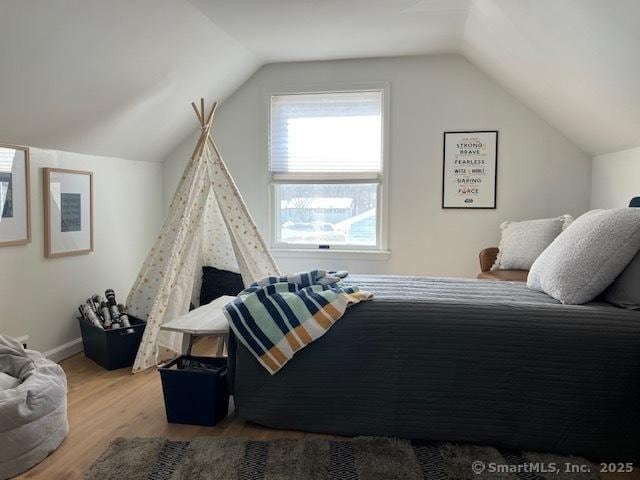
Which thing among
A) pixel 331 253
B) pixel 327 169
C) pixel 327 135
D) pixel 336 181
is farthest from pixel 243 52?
pixel 331 253

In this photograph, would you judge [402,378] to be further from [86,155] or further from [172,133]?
[172,133]

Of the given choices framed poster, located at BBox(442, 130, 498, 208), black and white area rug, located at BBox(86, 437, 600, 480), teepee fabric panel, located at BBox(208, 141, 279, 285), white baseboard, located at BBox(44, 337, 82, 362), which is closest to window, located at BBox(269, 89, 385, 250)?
framed poster, located at BBox(442, 130, 498, 208)

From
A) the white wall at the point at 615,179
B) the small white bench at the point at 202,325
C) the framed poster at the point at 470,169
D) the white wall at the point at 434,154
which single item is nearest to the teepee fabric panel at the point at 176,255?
the small white bench at the point at 202,325

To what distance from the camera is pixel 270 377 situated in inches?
93.4

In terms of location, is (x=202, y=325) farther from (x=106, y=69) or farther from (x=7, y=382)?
(x=106, y=69)

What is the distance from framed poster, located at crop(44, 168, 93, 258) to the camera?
10.7 feet

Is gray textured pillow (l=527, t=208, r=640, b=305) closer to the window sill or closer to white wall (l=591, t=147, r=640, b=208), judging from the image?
white wall (l=591, t=147, r=640, b=208)

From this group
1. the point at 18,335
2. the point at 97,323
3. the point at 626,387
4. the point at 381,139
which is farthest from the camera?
the point at 381,139

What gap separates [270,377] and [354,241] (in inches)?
92.8

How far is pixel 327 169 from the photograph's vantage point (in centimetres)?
455

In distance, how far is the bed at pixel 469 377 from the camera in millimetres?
2115

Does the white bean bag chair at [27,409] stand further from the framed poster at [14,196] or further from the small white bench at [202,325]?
the framed poster at [14,196]

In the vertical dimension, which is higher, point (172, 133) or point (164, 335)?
point (172, 133)

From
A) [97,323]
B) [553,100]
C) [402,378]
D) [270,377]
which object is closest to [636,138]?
[553,100]
